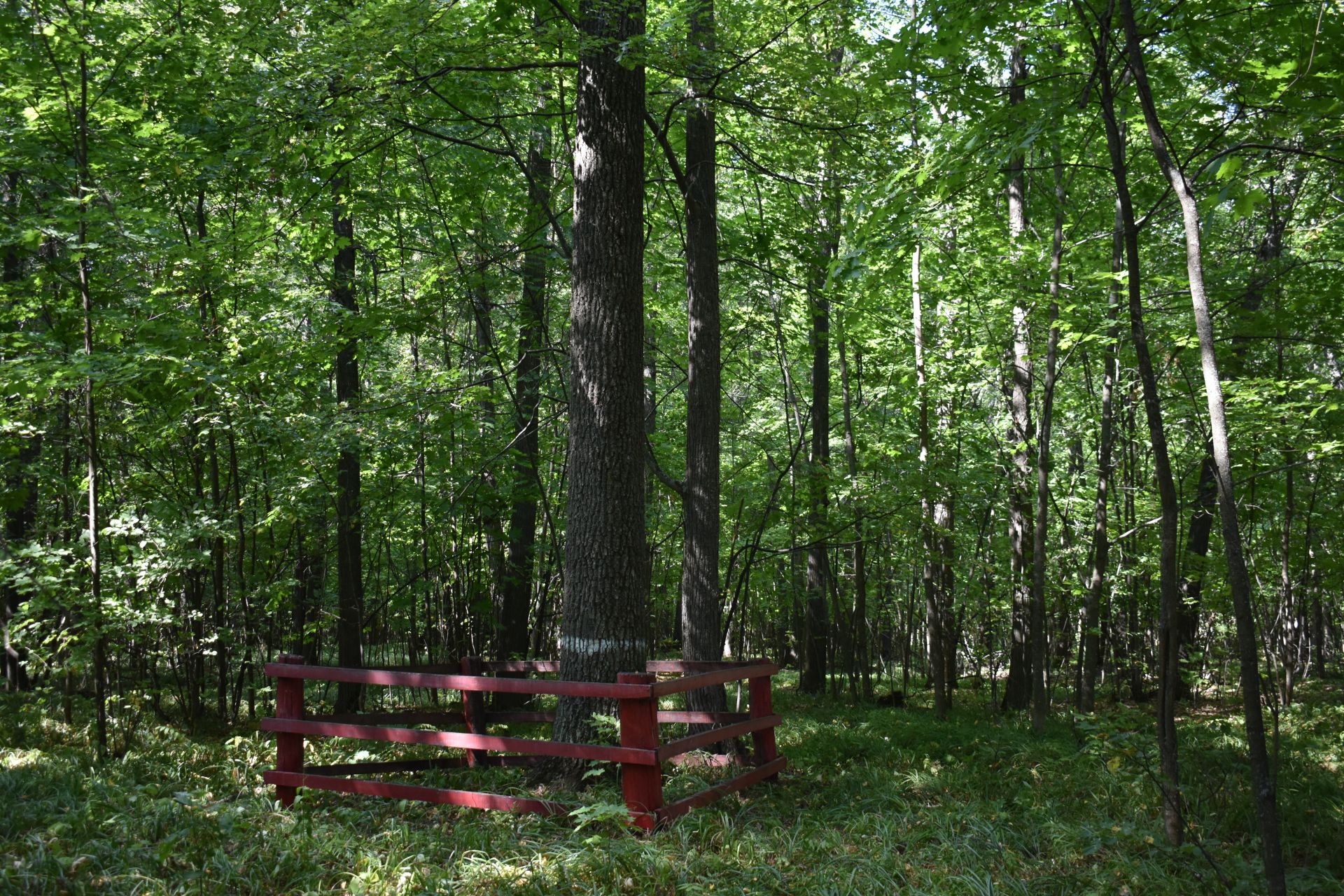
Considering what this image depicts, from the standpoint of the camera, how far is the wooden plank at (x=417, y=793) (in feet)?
16.6

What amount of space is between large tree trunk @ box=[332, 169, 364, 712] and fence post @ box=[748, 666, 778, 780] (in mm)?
5774

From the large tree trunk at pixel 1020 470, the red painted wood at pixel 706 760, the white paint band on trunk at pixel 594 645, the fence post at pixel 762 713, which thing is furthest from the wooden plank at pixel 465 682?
the large tree trunk at pixel 1020 470

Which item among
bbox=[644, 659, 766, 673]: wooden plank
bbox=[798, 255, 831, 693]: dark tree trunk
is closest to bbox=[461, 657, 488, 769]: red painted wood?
bbox=[644, 659, 766, 673]: wooden plank

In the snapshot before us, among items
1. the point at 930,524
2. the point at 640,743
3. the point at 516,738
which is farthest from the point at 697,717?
the point at 930,524

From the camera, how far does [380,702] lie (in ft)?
37.9

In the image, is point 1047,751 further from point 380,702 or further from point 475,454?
point 380,702

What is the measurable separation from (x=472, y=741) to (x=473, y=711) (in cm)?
138

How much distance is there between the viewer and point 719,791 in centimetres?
550

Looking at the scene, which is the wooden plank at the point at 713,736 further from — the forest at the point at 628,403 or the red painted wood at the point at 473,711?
the red painted wood at the point at 473,711

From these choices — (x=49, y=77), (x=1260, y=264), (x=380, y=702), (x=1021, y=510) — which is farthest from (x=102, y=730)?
(x=1260, y=264)

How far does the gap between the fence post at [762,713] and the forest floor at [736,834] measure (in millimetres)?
231

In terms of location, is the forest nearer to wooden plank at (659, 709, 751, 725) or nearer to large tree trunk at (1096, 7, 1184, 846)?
large tree trunk at (1096, 7, 1184, 846)

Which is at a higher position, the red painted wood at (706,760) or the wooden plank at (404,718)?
the wooden plank at (404,718)

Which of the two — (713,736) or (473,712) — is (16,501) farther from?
(713,736)
